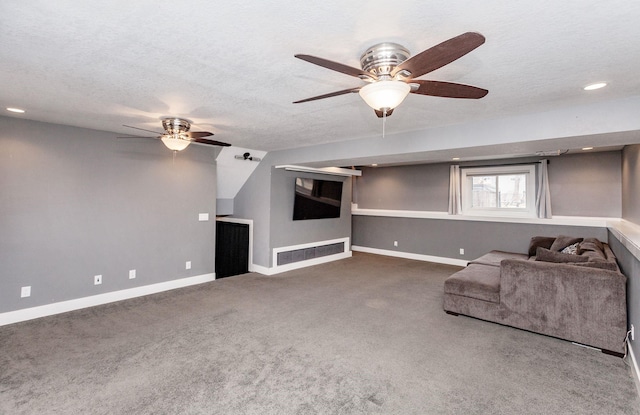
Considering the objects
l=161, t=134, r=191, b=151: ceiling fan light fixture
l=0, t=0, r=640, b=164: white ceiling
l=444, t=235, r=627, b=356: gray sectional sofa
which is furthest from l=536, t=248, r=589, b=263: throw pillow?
l=161, t=134, r=191, b=151: ceiling fan light fixture

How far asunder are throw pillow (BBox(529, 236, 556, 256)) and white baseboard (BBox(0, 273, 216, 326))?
5849mm

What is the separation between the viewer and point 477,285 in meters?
3.79

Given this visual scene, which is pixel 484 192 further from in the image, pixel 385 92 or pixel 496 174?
pixel 385 92

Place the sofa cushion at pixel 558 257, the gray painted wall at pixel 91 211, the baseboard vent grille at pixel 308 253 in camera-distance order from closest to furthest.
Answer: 1. the sofa cushion at pixel 558 257
2. the gray painted wall at pixel 91 211
3. the baseboard vent grille at pixel 308 253

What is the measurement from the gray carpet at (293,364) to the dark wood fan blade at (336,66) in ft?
7.22

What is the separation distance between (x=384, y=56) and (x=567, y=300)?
10.5 ft

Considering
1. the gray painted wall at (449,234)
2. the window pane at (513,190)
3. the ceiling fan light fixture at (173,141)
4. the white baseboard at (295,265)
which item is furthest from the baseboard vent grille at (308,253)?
the window pane at (513,190)

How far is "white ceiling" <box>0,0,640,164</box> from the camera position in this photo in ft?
4.91

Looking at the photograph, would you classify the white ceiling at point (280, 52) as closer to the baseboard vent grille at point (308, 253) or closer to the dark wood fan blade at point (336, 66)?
the dark wood fan blade at point (336, 66)

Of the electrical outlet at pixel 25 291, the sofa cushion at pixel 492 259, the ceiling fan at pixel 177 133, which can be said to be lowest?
the electrical outlet at pixel 25 291

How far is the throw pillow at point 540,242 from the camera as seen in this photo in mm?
5398

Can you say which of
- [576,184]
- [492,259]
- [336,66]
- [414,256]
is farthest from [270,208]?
[576,184]

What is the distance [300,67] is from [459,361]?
9.39 feet

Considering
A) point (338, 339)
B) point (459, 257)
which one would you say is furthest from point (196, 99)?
point (459, 257)
